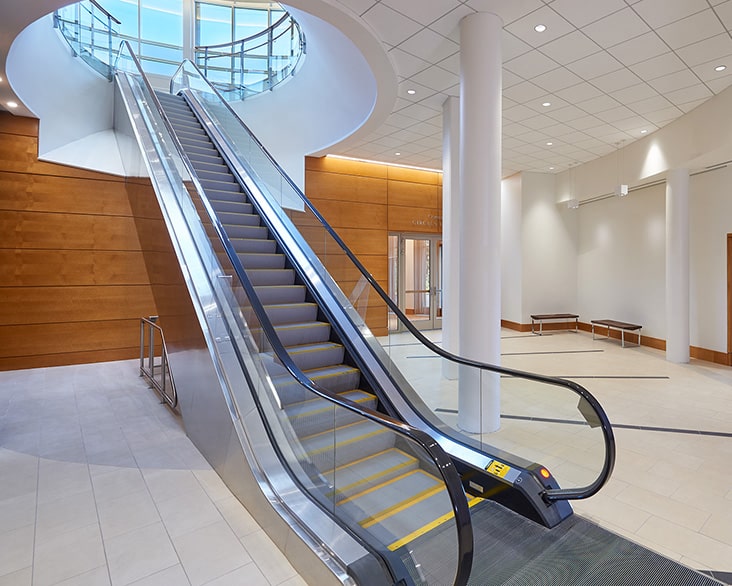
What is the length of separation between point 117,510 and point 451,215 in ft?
18.6

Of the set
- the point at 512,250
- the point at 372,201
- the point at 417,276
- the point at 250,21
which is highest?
the point at 250,21

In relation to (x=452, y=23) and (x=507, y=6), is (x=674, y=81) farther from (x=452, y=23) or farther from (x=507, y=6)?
(x=452, y=23)

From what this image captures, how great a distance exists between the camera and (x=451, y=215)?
683 centimetres

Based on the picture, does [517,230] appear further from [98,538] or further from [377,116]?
[98,538]

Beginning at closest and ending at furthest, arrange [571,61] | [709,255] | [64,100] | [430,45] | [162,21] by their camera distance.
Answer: [430,45] < [571,61] < [64,100] < [709,255] < [162,21]

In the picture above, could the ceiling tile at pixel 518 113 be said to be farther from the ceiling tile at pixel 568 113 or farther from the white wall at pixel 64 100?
the white wall at pixel 64 100

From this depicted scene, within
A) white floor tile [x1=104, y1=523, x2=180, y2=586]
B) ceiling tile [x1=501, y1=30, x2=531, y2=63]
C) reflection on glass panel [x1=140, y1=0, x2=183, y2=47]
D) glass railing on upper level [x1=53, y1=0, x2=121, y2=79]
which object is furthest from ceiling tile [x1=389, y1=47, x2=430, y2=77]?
reflection on glass panel [x1=140, y1=0, x2=183, y2=47]

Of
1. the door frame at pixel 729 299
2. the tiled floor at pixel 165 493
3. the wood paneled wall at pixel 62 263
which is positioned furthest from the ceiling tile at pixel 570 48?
the wood paneled wall at pixel 62 263

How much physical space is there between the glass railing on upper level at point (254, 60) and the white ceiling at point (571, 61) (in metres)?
3.09

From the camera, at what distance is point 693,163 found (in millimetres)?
7539

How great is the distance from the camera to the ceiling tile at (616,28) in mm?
4482

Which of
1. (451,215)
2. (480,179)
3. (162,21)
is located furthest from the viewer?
(162,21)

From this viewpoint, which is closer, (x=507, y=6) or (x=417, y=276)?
(x=507, y=6)

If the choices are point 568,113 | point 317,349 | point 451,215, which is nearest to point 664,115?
point 568,113
